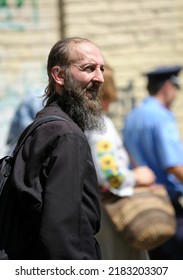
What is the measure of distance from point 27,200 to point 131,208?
2.30 meters

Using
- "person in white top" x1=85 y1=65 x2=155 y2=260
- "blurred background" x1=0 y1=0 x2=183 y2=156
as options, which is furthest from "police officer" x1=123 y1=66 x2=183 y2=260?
"blurred background" x1=0 y1=0 x2=183 y2=156

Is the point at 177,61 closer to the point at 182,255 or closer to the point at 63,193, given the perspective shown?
the point at 182,255

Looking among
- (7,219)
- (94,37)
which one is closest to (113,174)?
(94,37)

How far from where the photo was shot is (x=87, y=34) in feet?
22.3

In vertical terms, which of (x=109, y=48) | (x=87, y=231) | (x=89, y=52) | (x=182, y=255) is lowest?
(x=182, y=255)

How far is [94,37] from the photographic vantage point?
6.80 m

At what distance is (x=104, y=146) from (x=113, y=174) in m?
0.18

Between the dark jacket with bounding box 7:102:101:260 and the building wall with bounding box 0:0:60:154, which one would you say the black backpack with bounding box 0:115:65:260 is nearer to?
the dark jacket with bounding box 7:102:101:260

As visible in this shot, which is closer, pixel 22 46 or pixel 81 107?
pixel 81 107

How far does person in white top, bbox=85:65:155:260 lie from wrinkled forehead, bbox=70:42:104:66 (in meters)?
1.67

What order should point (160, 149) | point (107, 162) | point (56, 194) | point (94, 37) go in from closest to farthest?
point (56, 194), point (107, 162), point (160, 149), point (94, 37)

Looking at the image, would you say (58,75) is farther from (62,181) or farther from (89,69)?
(62,181)

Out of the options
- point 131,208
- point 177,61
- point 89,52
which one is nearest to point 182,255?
point 131,208

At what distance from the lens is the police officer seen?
5465 mm
